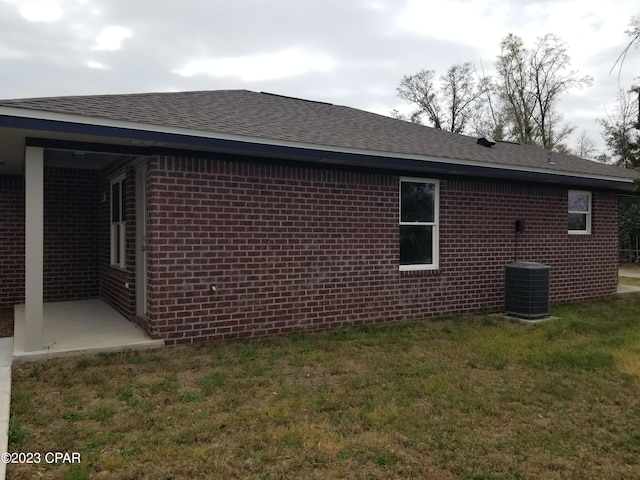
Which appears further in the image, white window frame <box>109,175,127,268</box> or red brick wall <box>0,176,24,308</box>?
red brick wall <box>0,176,24,308</box>

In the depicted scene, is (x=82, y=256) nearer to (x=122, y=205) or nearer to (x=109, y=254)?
(x=109, y=254)

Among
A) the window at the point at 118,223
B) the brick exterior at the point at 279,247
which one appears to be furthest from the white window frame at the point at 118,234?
the brick exterior at the point at 279,247

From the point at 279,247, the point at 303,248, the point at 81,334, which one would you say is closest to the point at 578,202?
the point at 303,248

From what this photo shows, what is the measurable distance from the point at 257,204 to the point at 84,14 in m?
8.25

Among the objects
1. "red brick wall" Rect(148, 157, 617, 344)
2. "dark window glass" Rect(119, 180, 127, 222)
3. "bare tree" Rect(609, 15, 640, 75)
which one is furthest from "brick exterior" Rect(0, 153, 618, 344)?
"bare tree" Rect(609, 15, 640, 75)

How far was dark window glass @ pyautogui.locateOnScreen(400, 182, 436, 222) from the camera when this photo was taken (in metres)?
8.41

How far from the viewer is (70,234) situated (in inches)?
384

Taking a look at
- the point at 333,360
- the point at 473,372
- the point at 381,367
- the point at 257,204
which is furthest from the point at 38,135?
the point at 473,372

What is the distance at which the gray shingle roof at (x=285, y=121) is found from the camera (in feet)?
19.9

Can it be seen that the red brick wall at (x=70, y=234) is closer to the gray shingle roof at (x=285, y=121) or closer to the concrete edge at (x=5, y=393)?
the gray shingle roof at (x=285, y=121)

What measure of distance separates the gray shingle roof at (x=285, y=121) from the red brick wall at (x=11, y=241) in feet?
12.5

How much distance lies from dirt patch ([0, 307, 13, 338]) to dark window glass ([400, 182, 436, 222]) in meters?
6.11

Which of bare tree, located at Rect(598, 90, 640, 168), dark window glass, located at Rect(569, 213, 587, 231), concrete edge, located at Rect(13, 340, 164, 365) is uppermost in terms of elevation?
bare tree, located at Rect(598, 90, 640, 168)

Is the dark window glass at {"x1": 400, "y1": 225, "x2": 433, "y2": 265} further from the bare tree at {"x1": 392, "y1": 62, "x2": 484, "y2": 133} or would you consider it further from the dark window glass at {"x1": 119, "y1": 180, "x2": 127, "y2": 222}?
the bare tree at {"x1": 392, "y1": 62, "x2": 484, "y2": 133}
